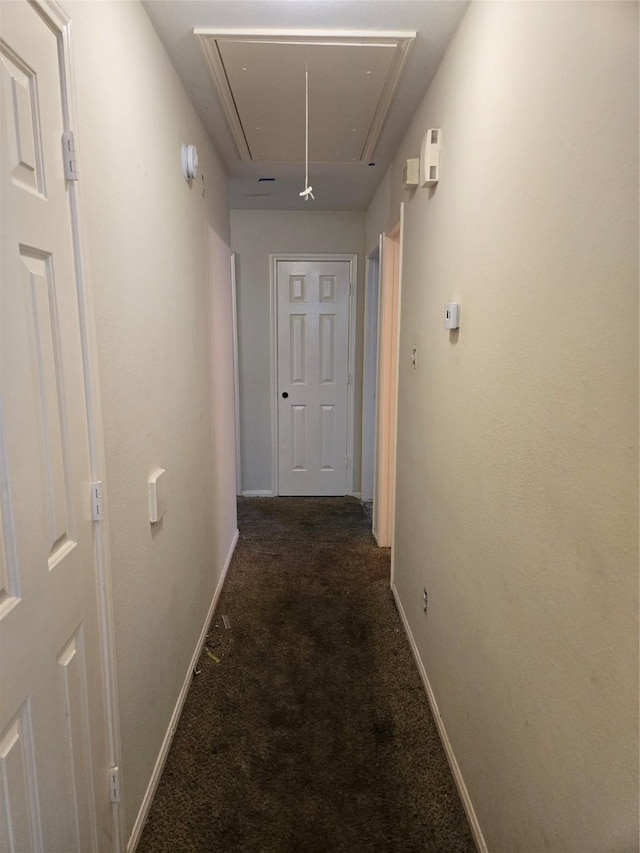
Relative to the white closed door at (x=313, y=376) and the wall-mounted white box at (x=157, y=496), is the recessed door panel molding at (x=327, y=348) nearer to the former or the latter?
the white closed door at (x=313, y=376)

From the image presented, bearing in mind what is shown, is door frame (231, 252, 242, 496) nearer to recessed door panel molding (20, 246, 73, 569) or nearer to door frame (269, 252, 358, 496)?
door frame (269, 252, 358, 496)

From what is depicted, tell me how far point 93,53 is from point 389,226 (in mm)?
2161

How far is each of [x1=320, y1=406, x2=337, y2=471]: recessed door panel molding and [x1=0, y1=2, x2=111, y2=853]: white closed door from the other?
3356mm

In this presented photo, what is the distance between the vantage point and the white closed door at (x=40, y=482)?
0.84 meters

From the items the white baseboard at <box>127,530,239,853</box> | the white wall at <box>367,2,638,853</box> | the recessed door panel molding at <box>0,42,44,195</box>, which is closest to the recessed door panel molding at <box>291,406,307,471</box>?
the white baseboard at <box>127,530,239,853</box>

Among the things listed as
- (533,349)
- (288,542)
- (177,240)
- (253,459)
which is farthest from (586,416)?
(253,459)

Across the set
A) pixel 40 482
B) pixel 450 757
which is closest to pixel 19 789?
pixel 40 482

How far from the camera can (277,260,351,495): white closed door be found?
4234 mm

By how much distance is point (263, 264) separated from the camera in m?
4.20

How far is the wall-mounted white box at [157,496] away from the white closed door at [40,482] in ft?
1.30

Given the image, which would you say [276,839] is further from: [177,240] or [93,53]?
[93,53]

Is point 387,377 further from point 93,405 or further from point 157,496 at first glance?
point 93,405

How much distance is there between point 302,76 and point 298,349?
2.53 m

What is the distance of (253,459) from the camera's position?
4.48 m
